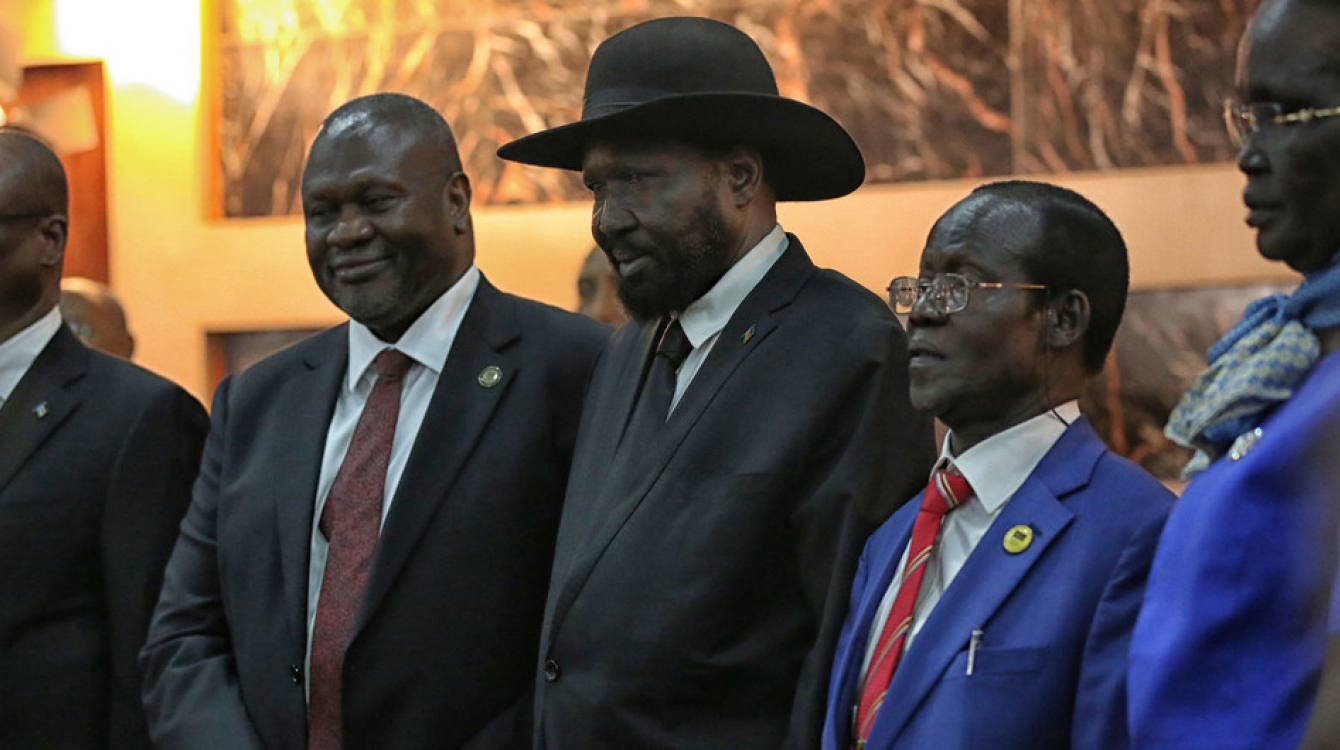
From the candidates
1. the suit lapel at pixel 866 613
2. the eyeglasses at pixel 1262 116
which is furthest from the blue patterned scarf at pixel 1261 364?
the suit lapel at pixel 866 613

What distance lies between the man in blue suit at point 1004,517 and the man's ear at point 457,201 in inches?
42.5

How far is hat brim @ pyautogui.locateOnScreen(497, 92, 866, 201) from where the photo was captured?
9.85 feet

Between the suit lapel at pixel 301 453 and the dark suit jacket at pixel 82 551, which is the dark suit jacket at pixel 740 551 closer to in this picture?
the suit lapel at pixel 301 453

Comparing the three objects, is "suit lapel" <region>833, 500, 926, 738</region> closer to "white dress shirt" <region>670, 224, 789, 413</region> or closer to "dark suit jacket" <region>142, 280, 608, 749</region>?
"white dress shirt" <region>670, 224, 789, 413</region>

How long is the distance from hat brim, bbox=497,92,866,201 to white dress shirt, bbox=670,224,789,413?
0.58 ft

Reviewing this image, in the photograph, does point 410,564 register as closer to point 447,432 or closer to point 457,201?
point 447,432

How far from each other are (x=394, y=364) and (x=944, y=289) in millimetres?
1220

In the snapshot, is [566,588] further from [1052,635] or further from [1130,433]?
[1130,433]


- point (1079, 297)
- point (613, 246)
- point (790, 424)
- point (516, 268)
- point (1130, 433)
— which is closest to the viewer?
point (1079, 297)

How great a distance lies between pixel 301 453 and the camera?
3404mm

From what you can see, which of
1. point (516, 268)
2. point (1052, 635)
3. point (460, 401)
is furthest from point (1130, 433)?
point (1052, 635)

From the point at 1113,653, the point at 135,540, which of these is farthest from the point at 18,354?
the point at 1113,653

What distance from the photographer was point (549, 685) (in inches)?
116

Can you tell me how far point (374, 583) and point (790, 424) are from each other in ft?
2.74
